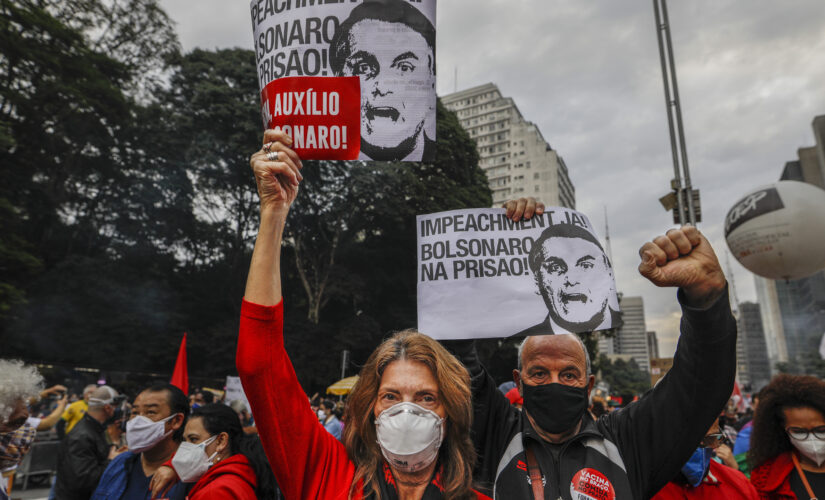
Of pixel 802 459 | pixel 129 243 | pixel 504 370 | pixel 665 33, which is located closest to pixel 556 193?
pixel 504 370

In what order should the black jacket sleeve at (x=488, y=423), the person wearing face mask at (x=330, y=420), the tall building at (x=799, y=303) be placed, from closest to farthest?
the black jacket sleeve at (x=488, y=423) < the person wearing face mask at (x=330, y=420) < the tall building at (x=799, y=303)

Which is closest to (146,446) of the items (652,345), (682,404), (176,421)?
(176,421)

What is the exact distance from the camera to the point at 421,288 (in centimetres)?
271

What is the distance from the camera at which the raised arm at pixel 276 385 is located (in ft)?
5.30

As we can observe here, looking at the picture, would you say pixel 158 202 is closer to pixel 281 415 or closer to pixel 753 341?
pixel 281 415

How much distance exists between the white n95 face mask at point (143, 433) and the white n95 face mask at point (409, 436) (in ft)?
7.14

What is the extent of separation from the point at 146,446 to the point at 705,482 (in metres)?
3.32

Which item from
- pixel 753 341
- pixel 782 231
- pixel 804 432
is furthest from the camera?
pixel 753 341

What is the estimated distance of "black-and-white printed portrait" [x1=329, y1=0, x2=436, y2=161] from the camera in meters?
2.41

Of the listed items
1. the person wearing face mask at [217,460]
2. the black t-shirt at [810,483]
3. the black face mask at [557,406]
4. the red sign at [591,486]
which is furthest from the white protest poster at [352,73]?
the black t-shirt at [810,483]

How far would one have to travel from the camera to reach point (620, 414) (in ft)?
7.00

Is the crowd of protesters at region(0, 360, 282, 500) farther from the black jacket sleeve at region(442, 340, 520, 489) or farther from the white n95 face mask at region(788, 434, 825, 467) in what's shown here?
the white n95 face mask at region(788, 434, 825, 467)

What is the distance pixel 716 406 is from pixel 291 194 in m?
1.76

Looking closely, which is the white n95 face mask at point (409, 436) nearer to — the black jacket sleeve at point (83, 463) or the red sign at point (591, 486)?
the red sign at point (591, 486)
